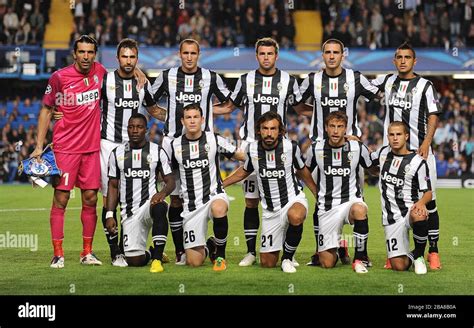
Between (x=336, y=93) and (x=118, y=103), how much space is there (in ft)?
7.25

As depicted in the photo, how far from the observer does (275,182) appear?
27.8ft

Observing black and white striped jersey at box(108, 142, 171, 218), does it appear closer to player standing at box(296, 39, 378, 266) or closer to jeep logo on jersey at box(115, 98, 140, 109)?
jeep logo on jersey at box(115, 98, 140, 109)

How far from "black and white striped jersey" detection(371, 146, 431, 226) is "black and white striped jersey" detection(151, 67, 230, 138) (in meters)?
1.93

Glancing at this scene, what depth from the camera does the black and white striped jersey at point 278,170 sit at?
8445 millimetres

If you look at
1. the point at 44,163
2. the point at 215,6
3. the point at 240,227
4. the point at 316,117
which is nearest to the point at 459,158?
the point at 215,6

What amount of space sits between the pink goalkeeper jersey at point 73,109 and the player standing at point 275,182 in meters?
→ 1.46

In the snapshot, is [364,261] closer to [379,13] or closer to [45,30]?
[379,13]

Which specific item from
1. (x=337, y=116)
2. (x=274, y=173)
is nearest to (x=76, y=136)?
(x=274, y=173)

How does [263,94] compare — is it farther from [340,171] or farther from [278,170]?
[340,171]

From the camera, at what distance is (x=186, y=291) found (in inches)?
276

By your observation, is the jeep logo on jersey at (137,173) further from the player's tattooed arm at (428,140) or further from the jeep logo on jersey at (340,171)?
the player's tattooed arm at (428,140)

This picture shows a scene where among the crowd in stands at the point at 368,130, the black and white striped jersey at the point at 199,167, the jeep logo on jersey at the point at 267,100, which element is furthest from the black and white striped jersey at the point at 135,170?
the crowd in stands at the point at 368,130

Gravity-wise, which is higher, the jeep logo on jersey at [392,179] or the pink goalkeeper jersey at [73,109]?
the pink goalkeeper jersey at [73,109]

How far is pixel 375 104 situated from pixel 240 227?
14230mm
